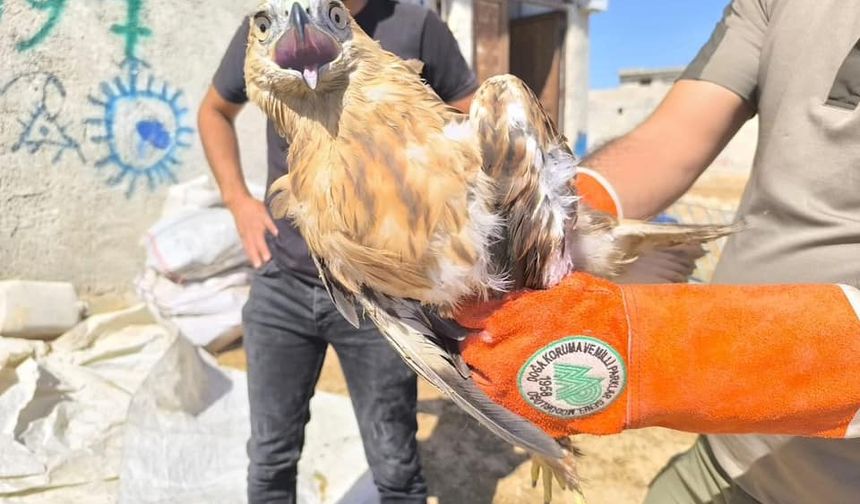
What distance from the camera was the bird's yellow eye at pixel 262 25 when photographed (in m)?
1.58

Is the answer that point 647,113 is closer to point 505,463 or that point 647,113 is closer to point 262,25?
point 505,463

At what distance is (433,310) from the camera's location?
64.5 inches

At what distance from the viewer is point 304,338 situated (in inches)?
98.5

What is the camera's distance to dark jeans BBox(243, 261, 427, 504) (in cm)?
246

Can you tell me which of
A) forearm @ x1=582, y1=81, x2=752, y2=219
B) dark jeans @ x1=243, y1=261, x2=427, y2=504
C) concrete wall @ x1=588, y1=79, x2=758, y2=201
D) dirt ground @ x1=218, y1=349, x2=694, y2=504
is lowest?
concrete wall @ x1=588, y1=79, x2=758, y2=201

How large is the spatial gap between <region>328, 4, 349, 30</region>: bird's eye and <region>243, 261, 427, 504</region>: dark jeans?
1135 mm

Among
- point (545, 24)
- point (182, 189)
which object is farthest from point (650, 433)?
point (545, 24)

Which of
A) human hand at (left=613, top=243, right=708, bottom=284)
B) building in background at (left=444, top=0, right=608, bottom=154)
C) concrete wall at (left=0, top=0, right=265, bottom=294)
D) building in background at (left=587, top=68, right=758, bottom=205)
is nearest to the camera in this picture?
human hand at (left=613, top=243, right=708, bottom=284)

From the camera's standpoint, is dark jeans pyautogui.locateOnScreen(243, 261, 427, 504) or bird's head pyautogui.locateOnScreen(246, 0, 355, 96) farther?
dark jeans pyautogui.locateOnScreen(243, 261, 427, 504)

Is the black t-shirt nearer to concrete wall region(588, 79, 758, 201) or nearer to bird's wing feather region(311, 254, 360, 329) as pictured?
bird's wing feather region(311, 254, 360, 329)

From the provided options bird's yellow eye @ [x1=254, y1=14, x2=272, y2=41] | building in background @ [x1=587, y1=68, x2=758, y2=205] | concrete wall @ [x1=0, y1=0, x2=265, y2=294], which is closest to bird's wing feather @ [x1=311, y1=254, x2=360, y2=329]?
bird's yellow eye @ [x1=254, y1=14, x2=272, y2=41]

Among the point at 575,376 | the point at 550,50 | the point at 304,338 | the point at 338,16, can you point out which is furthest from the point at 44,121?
the point at 550,50

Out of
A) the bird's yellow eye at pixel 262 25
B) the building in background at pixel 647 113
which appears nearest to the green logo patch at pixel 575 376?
the bird's yellow eye at pixel 262 25

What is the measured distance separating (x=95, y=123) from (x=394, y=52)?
162 inches
